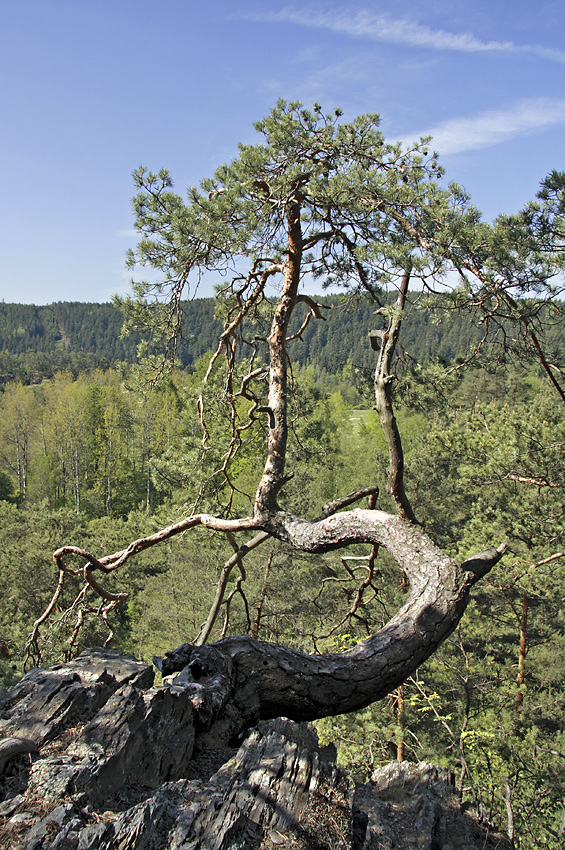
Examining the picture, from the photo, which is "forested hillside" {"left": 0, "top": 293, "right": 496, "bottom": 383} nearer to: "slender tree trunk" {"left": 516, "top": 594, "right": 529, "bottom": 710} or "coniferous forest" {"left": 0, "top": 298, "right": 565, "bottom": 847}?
"coniferous forest" {"left": 0, "top": 298, "right": 565, "bottom": 847}

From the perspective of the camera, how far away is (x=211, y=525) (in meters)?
3.99

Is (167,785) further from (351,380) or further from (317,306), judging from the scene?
(351,380)

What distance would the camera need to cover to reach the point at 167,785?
68.4 inches

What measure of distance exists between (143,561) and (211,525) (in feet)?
55.8

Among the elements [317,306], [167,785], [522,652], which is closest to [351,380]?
[317,306]

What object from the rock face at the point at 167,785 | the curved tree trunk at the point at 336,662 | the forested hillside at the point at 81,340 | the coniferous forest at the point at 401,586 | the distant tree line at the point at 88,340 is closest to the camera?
the rock face at the point at 167,785

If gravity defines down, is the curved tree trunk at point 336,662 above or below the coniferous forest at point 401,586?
above

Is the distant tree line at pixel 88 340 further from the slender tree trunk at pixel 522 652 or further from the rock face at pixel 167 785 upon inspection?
the rock face at pixel 167 785

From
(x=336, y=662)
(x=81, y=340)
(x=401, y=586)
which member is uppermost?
(x=81, y=340)

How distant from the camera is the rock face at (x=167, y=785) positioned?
155cm

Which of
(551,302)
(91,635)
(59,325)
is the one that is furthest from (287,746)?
(59,325)

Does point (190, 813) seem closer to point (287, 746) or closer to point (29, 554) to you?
point (287, 746)

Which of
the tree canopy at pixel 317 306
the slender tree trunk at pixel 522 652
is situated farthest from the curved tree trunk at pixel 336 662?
the slender tree trunk at pixel 522 652

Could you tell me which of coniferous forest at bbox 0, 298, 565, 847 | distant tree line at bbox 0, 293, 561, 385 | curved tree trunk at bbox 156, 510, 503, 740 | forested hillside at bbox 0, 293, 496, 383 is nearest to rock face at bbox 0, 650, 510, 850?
curved tree trunk at bbox 156, 510, 503, 740
